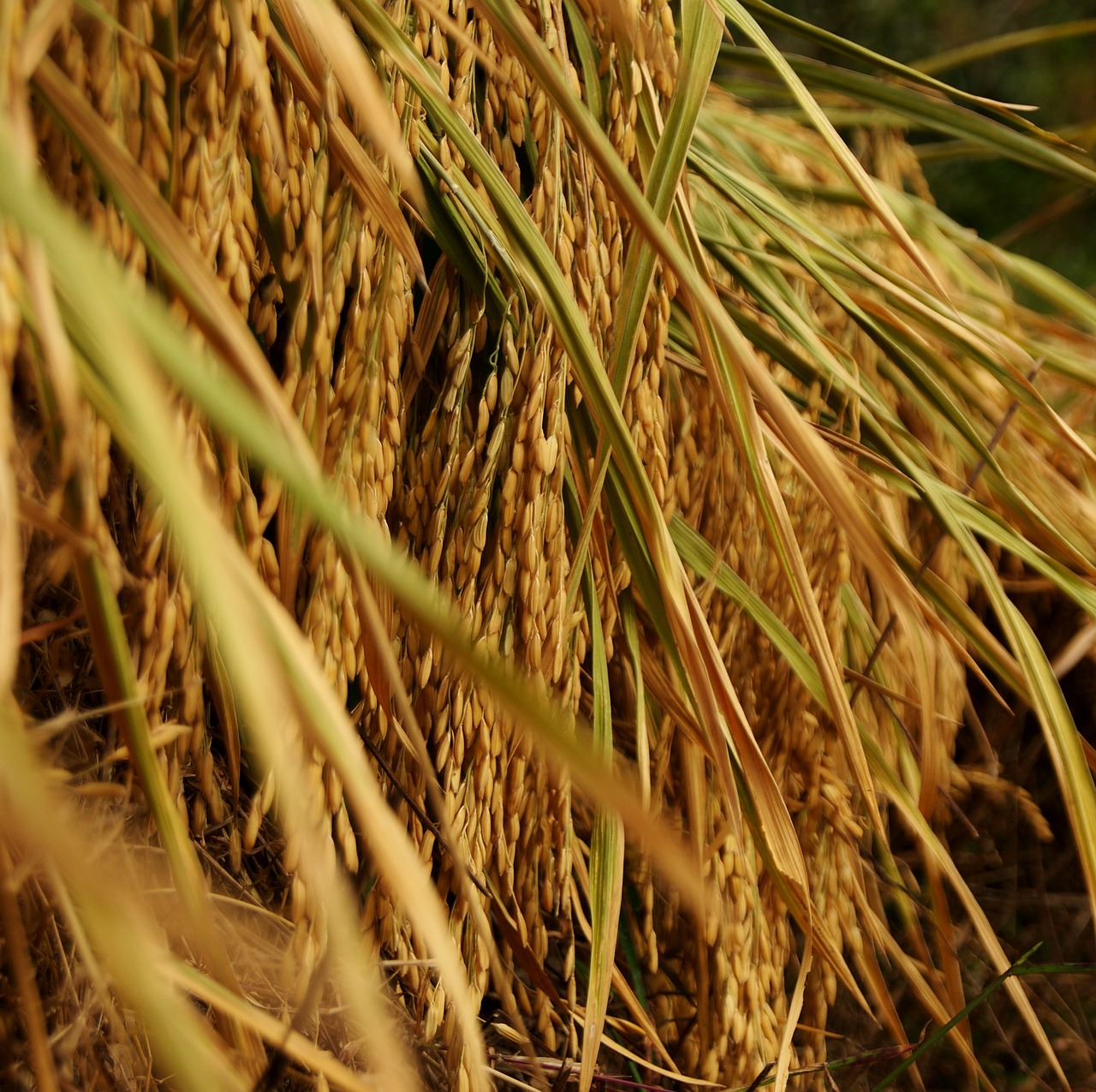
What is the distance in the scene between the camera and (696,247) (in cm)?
55

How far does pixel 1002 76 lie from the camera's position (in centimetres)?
226

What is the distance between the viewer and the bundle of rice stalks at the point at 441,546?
25 cm

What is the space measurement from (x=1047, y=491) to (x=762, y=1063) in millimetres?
505

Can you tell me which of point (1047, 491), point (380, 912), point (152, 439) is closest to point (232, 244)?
point (152, 439)

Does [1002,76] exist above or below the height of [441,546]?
above

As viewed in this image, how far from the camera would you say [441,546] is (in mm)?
531

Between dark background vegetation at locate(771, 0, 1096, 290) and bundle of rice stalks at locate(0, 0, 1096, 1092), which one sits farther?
dark background vegetation at locate(771, 0, 1096, 290)

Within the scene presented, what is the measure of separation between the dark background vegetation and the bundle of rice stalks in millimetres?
1582

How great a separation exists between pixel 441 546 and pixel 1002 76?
2341 mm

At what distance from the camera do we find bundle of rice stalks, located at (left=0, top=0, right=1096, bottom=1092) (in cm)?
25

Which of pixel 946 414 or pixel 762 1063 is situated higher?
pixel 946 414

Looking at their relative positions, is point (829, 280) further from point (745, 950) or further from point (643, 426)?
point (745, 950)

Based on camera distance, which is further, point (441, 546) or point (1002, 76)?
point (1002, 76)

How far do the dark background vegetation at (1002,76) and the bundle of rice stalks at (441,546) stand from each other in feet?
5.19
